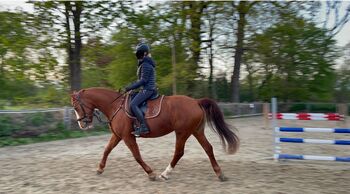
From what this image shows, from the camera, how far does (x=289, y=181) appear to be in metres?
6.09

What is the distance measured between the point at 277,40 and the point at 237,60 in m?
3.54

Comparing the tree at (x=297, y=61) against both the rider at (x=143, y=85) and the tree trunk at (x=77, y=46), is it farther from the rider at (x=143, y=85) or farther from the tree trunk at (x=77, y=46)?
the rider at (x=143, y=85)

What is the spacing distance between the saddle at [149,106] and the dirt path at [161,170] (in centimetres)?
116

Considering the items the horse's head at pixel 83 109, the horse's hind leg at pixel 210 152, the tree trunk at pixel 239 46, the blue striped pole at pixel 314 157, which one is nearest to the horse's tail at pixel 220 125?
the horse's hind leg at pixel 210 152

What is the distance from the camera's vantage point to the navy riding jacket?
6344 millimetres

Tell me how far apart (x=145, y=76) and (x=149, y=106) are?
22.1 inches

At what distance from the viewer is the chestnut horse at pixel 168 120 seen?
6.38 m

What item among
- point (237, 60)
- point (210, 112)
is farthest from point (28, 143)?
point (237, 60)

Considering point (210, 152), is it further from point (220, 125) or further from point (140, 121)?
point (140, 121)

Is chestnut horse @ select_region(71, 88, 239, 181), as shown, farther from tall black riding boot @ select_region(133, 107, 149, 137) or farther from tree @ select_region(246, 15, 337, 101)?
tree @ select_region(246, 15, 337, 101)

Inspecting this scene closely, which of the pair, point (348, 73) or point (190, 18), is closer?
point (190, 18)

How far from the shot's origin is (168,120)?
6.46 meters

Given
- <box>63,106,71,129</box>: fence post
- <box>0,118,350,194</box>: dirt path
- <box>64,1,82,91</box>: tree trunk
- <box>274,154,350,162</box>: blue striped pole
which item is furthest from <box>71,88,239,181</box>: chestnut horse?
<box>64,1,82,91</box>: tree trunk

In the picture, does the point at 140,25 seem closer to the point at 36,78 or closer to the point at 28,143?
the point at 36,78
